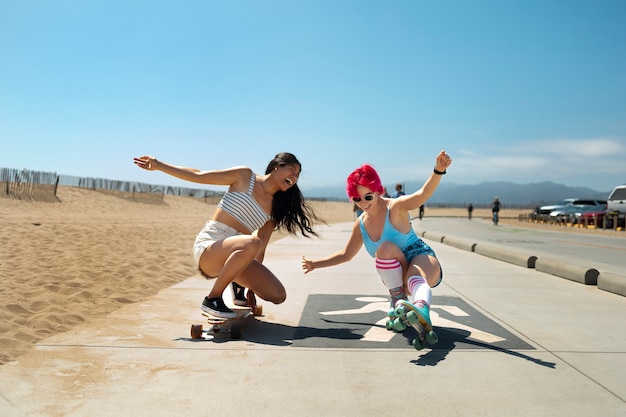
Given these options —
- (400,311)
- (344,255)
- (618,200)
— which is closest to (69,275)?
(344,255)

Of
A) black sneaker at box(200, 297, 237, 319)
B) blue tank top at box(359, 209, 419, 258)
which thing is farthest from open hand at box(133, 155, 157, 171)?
blue tank top at box(359, 209, 419, 258)

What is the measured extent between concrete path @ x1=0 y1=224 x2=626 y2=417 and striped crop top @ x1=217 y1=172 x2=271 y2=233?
3.35ft

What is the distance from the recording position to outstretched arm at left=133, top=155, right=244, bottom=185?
15.0 ft

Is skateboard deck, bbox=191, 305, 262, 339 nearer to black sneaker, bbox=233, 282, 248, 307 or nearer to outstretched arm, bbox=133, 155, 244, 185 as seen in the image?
black sneaker, bbox=233, 282, 248, 307

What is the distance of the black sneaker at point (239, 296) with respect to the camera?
5312 millimetres

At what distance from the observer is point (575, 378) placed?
Result: 131 inches

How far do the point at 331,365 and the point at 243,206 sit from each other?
182 centimetres

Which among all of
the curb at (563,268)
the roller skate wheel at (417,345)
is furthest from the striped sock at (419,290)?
the curb at (563,268)

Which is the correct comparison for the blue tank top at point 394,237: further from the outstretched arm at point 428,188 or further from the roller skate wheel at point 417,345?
the roller skate wheel at point 417,345

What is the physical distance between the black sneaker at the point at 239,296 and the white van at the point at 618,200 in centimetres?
2720

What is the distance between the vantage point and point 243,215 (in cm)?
479

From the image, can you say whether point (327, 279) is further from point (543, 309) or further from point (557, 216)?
point (557, 216)

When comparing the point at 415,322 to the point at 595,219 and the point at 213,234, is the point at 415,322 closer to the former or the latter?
the point at 213,234

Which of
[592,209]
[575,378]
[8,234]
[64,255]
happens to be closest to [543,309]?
[575,378]
